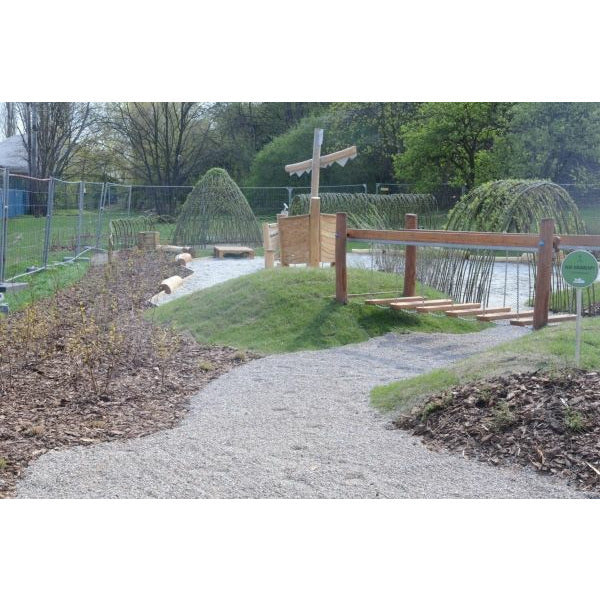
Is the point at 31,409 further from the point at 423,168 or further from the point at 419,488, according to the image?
the point at 423,168

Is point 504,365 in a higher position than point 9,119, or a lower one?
lower

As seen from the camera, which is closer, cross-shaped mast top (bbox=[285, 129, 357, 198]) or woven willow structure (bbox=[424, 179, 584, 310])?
woven willow structure (bbox=[424, 179, 584, 310])

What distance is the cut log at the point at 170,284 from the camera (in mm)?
14078

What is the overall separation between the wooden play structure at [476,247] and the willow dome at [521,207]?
7.09 ft

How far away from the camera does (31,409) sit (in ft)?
21.0

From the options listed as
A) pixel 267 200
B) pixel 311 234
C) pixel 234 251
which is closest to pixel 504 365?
pixel 311 234

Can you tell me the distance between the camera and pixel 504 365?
→ 6.31 metres

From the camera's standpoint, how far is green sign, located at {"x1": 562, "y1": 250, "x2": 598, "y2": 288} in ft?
19.0

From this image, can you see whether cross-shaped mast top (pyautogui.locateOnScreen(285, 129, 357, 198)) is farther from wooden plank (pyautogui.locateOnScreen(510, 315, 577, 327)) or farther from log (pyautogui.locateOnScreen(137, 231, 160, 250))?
log (pyautogui.locateOnScreen(137, 231, 160, 250))

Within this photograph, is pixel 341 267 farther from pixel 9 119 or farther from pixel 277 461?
pixel 9 119

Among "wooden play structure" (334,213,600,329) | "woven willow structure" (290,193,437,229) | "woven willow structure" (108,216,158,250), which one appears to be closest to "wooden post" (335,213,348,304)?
"wooden play structure" (334,213,600,329)

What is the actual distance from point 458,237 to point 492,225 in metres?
4.41

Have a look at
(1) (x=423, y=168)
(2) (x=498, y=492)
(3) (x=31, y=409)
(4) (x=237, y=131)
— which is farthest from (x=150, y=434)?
(4) (x=237, y=131)

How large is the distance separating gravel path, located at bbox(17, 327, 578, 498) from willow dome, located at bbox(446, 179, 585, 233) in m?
6.29
